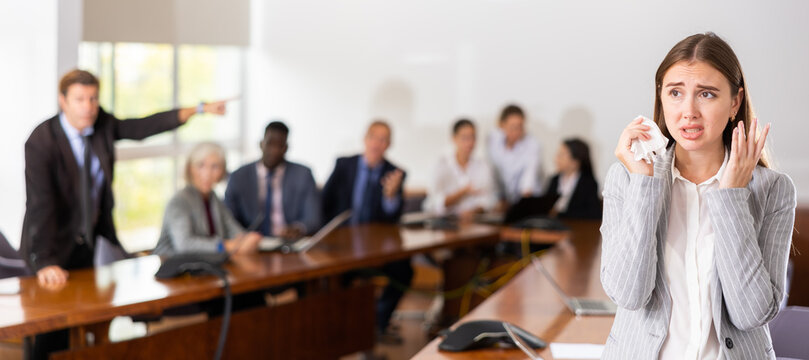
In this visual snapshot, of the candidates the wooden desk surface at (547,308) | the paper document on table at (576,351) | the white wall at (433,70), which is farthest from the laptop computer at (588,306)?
the white wall at (433,70)

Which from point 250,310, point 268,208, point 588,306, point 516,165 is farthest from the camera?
point 516,165

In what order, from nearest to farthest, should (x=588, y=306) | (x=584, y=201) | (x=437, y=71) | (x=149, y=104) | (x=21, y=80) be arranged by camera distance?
(x=588, y=306)
(x=21, y=80)
(x=584, y=201)
(x=149, y=104)
(x=437, y=71)

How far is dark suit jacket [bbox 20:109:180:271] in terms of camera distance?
3.53 meters

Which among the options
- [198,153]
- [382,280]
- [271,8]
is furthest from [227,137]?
[198,153]

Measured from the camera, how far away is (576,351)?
237 centimetres

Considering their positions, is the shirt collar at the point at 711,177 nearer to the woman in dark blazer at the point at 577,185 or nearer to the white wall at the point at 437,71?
the white wall at the point at 437,71

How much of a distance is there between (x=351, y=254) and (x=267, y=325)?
52 cm

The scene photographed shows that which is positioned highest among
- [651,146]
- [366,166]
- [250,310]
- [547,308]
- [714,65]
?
[714,65]

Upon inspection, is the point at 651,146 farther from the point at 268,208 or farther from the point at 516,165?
the point at 516,165

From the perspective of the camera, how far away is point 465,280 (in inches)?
226

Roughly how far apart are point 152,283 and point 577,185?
3385 mm

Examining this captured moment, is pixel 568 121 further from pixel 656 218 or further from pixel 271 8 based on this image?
pixel 656 218

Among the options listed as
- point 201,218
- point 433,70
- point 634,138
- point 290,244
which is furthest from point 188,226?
point 433,70

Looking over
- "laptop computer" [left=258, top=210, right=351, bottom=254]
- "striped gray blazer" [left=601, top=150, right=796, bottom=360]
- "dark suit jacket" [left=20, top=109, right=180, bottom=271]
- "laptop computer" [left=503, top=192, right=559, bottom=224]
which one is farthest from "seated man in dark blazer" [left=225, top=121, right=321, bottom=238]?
"striped gray blazer" [left=601, top=150, right=796, bottom=360]
